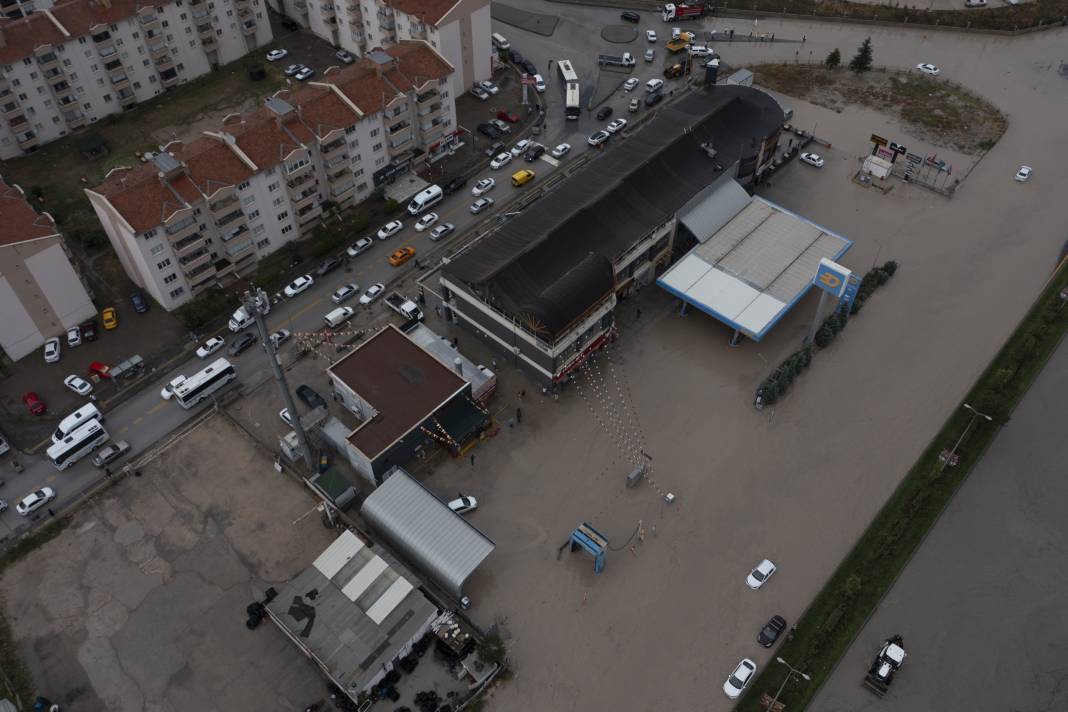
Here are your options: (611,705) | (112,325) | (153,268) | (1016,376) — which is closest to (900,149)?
(1016,376)

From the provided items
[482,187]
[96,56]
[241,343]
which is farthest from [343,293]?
[96,56]

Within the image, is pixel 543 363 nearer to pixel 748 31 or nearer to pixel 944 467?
pixel 944 467

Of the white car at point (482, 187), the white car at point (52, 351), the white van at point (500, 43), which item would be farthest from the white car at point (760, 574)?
the white van at point (500, 43)

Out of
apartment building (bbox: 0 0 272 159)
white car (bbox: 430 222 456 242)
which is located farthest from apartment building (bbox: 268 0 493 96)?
white car (bbox: 430 222 456 242)

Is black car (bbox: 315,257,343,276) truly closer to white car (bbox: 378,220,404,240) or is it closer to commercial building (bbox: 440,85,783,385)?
white car (bbox: 378,220,404,240)

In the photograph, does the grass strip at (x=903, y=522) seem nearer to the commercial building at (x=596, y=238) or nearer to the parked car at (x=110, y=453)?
the commercial building at (x=596, y=238)

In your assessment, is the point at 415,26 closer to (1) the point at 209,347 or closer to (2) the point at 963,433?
(1) the point at 209,347
